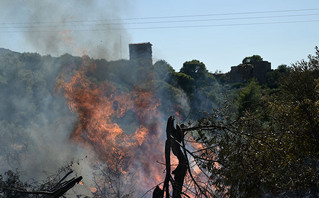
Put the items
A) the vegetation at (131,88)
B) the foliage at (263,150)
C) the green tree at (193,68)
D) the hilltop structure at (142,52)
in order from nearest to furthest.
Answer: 1. the foliage at (263,150)
2. the vegetation at (131,88)
3. the hilltop structure at (142,52)
4. the green tree at (193,68)

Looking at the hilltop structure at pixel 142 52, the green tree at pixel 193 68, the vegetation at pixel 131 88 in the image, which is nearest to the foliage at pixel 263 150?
the vegetation at pixel 131 88

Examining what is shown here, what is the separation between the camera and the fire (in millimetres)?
24594

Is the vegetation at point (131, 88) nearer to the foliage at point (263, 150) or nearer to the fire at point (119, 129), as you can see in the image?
the foliage at point (263, 150)

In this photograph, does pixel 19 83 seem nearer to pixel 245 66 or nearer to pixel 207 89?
pixel 207 89

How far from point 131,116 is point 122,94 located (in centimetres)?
466

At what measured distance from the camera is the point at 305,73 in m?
21.7

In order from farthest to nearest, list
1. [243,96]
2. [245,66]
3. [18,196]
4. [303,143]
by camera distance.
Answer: [245,66] < [243,96] < [303,143] < [18,196]

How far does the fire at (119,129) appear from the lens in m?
24.6

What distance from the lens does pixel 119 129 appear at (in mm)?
26391

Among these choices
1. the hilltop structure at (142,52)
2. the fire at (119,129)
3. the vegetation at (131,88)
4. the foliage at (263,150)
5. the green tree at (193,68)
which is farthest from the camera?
the green tree at (193,68)

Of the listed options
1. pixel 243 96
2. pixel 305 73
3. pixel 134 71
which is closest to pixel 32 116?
pixel 134 71

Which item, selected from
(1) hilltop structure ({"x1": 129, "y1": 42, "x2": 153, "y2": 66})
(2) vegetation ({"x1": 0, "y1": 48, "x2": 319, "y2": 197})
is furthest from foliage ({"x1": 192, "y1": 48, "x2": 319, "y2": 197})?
(1) hilltop structure ({"x1": 129, "y1": 42, "x2": 153, "y2": 66})

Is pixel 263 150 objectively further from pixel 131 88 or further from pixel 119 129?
pixel 131 88

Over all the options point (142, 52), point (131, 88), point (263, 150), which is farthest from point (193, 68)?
point (263, 150)
